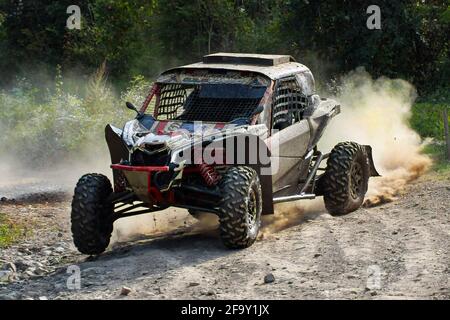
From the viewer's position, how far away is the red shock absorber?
11.5 meters

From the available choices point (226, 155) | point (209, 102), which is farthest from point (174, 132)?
point (209, 102)

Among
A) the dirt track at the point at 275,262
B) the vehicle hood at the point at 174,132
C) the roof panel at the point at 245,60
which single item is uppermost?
the roof panel at the point at 245,60

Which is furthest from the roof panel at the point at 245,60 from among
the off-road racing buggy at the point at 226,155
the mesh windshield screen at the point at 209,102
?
the mesh windshield screen at the point at 209,102

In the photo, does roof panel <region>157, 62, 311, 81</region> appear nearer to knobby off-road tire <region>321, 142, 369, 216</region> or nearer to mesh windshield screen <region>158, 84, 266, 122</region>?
mesh windshield screen <region>158, 84, 266, 122</region>

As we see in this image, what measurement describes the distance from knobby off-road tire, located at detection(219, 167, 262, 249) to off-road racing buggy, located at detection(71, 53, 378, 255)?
11 millimetres

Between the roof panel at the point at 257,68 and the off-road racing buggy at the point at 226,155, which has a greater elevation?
the roof panel at the point at 257,68

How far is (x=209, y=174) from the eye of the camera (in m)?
11.5

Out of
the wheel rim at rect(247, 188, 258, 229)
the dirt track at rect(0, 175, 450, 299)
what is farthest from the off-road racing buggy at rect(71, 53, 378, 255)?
the dirt track at rect(0, 175, 450, 299)

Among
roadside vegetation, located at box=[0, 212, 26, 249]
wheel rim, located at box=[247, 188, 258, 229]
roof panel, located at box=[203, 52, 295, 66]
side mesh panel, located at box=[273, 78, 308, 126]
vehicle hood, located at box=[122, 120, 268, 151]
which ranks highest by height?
roof panel, located at box=[203, 52, 295, 66]

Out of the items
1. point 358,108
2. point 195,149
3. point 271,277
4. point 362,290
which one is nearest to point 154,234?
point 195,149

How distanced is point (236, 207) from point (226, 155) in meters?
0.74

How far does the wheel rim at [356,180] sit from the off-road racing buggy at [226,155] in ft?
0.04

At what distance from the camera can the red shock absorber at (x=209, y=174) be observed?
11461 millimetres

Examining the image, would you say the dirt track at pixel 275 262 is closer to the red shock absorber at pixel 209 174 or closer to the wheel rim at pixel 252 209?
the wheel rim at pixel 252 209
